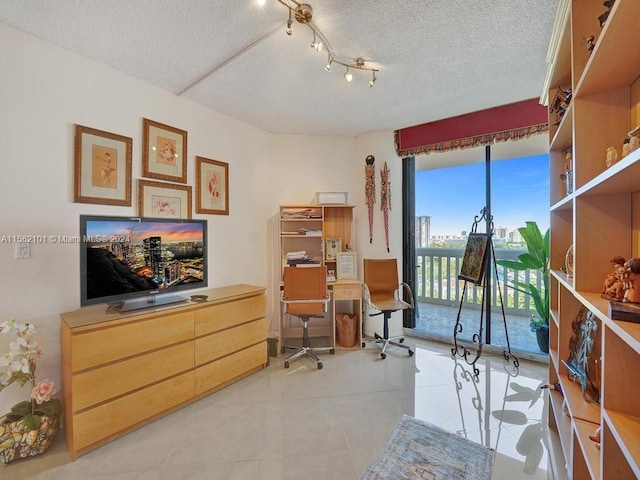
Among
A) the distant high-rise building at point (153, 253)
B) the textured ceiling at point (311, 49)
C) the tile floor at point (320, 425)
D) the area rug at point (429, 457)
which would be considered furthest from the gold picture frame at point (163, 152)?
the area rug at point (429, 457)

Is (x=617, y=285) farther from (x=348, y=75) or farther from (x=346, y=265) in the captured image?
(x=346, y=265)

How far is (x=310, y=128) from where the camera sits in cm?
345

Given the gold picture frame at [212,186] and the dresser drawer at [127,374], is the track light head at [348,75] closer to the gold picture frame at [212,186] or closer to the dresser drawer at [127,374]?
the gold picture frame at [212,186]

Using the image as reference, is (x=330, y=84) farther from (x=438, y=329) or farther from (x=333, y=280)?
(x=438, y=329)

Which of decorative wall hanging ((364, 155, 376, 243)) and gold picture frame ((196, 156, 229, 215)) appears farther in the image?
decorative wall hanging ((364, 155, 376, 243))

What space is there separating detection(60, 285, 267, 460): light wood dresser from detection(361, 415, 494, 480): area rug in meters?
1.43

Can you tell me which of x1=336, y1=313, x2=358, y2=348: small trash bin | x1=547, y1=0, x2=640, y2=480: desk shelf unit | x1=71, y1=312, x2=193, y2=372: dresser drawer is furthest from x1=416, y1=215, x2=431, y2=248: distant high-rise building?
x1=71, y1=312, x2=193, y2=372: dresser drawer

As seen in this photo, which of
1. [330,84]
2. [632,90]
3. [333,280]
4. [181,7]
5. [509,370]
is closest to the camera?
[632,90]

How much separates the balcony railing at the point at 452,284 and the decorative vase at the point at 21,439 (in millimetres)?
3714

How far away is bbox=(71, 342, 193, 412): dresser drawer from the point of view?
5.40 ft

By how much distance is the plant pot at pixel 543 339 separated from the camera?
2.81 metres

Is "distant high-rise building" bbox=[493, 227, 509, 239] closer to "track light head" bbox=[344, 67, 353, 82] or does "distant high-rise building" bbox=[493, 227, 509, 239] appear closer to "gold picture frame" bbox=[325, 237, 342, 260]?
"gold picture frame" bbox=[325, 237, 342, 260]

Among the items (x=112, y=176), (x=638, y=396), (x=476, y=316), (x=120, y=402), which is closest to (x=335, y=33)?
(x=112, y=176)

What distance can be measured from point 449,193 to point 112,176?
145 inches
